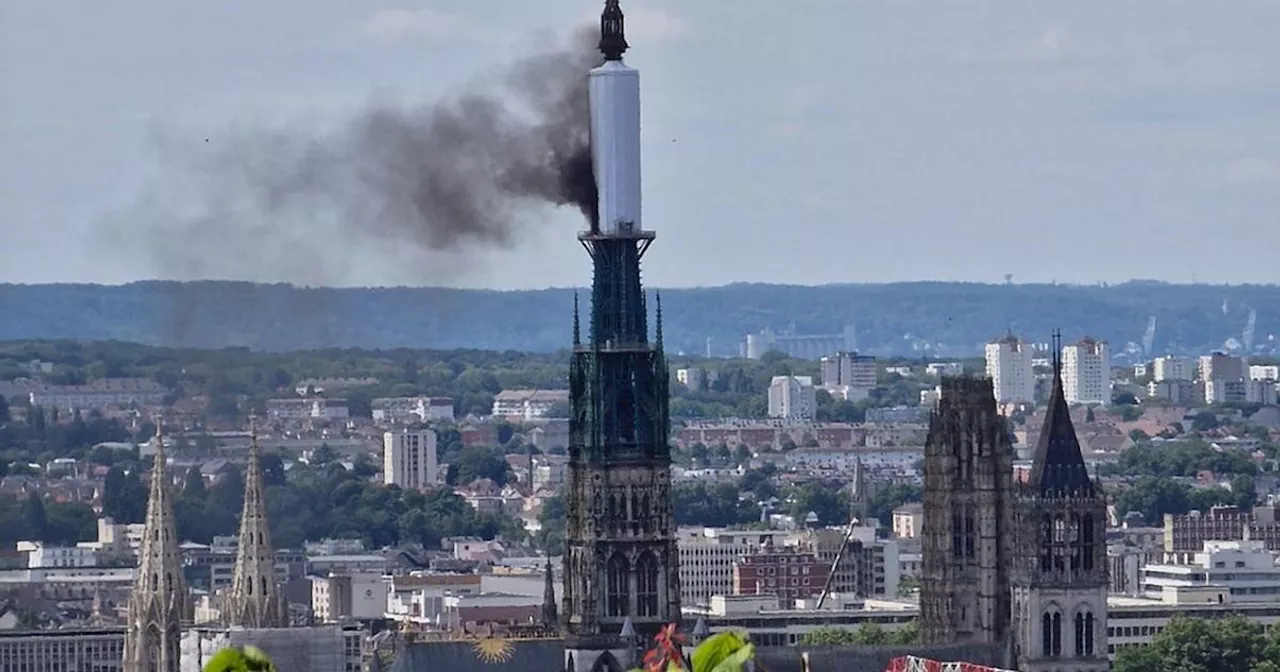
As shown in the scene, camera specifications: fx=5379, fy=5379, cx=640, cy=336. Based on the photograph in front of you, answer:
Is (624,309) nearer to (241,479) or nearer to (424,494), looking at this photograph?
(241,479)

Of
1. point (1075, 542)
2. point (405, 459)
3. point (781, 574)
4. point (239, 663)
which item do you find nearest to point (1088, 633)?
point (1075, 542)

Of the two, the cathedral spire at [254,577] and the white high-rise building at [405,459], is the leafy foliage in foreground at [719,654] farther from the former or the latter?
the white high-rise building at [405,459]

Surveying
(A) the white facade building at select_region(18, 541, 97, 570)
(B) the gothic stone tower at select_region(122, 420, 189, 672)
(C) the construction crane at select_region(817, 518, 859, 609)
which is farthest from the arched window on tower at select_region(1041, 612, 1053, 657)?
(A) the white facade building at select_region(18, 541, 97, 570)

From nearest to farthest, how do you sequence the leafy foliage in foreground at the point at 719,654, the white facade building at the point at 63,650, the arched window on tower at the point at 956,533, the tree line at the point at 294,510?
1. the leafy foliage in foreground at the point at 719,654
2. the arched window on tower at the point at 956,533
3. the white facade building at the point at 63,650
4. the tree line at the point at 294,510

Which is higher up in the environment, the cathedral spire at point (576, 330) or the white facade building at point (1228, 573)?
the cathedral spire at point (576, 330)

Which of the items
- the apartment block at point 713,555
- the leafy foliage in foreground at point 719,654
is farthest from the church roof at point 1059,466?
the apartment block at point 713,555

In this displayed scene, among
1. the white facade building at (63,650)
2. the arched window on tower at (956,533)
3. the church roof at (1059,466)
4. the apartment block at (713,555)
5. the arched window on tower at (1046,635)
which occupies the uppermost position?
the church roof at (1059,466)
